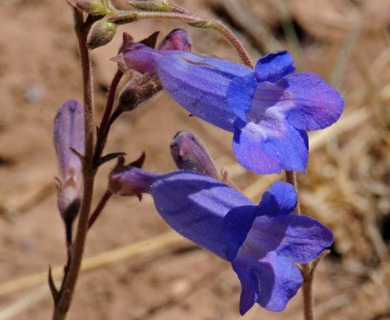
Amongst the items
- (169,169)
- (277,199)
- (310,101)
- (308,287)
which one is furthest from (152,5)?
(169,169)

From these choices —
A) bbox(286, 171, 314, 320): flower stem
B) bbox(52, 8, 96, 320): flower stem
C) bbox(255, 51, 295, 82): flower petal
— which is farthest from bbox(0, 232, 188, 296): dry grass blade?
bbox(255, 51, 295, 82): flower petal

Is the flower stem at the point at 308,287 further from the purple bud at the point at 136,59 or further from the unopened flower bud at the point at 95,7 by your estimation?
the unopened flower bud at the point at 95,7

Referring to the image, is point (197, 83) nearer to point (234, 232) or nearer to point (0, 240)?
point (234, 232)

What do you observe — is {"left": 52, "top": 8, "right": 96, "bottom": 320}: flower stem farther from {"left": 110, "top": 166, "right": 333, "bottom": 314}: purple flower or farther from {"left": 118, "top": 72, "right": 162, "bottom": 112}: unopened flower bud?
{"left": 110, "top": 166, "right": 333, "bottom": 314}: purple flower

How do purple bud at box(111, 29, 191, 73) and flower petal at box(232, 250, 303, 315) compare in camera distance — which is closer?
flower petal at box(232, 250, 303, 315)

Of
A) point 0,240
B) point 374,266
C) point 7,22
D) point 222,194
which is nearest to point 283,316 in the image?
point 374,266

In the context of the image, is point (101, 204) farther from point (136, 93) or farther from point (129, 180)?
point (136, 93)
